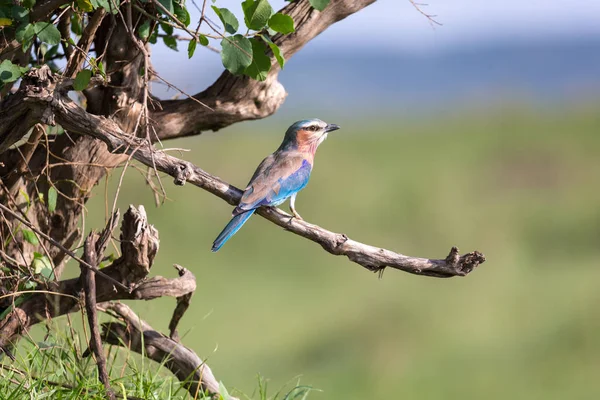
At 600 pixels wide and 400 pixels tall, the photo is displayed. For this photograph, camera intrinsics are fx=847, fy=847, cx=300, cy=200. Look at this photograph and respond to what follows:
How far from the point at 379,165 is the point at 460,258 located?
1008 inches

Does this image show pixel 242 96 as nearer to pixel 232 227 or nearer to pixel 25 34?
pixel 232 227

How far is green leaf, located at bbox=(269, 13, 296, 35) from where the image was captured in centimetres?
338

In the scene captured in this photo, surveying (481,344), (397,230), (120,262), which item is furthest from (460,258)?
(397,230)

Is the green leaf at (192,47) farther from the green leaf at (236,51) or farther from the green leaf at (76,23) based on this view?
the green leaf at (76,23)

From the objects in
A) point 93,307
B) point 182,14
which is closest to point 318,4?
point 182,14

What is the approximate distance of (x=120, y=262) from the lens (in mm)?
4023

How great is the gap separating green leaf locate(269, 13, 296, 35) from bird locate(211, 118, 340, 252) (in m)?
0.83

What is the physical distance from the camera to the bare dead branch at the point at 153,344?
4.29 metres

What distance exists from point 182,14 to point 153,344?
1733 millimetres

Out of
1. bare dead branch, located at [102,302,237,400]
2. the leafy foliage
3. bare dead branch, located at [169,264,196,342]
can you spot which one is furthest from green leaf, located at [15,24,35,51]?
bare dead branch, located at [102,302,237,400]

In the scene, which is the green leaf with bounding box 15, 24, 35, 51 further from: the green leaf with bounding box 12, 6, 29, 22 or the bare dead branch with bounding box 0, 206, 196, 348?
the bare dead branch with bounding box 0, 206, 196, 348

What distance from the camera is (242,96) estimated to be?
14.9 feet

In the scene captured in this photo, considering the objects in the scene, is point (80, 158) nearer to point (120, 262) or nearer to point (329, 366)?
point (120, 262)

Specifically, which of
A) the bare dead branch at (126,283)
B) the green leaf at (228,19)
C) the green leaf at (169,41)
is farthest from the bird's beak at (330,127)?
the green leaf at (228,19)
